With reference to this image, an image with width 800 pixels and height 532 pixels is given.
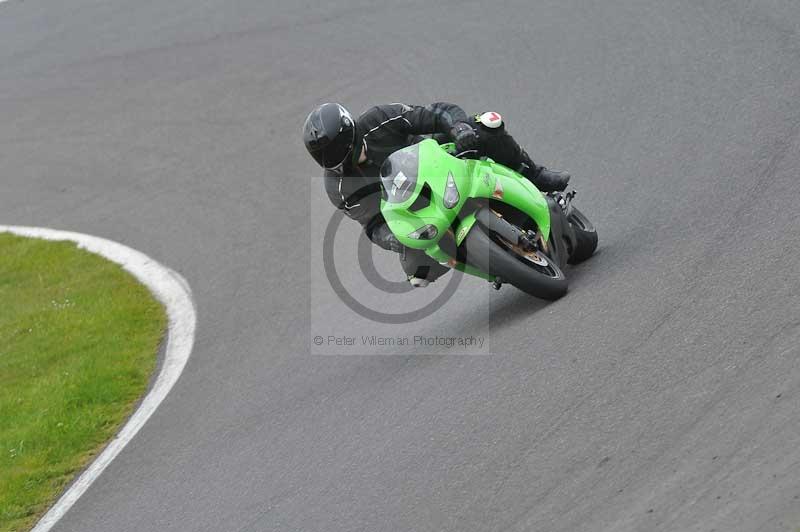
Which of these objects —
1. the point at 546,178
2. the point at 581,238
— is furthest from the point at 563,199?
the point at 581,238

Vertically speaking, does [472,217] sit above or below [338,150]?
below

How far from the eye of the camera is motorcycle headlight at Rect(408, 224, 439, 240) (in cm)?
704

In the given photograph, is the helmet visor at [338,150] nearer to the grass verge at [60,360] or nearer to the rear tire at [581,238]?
the rear tire at [581,238]

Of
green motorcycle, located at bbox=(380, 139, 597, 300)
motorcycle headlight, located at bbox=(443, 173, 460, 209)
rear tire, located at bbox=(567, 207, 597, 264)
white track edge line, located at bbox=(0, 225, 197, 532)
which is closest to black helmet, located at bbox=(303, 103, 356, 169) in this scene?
green motorcycle, located at bbox=(380, 139, 597, 300)

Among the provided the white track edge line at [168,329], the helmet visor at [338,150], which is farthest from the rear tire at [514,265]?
the white track edge line at [168,329]

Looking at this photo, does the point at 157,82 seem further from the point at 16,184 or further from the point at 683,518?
the point at 683,518

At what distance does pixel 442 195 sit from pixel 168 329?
383cm

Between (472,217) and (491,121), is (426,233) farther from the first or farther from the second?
(491,121)

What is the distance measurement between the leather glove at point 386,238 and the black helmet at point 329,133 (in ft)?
1.97

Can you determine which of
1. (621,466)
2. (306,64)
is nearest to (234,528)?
(621,466)

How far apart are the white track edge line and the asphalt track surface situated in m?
0.13

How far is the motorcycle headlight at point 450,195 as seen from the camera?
7.01m

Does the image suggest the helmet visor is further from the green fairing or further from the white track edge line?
the white track edge line

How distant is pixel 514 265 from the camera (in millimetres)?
6926
